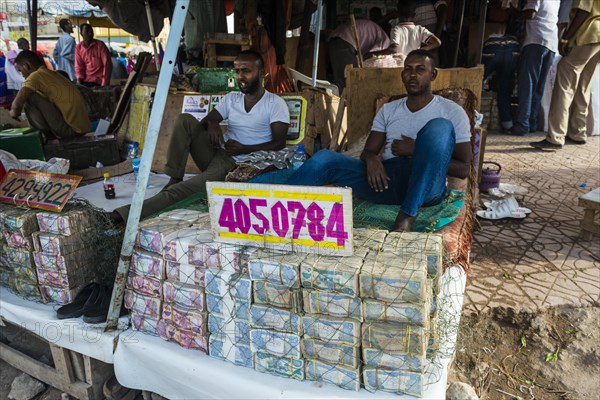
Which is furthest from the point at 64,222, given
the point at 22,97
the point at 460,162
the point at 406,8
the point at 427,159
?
the point at 406,8

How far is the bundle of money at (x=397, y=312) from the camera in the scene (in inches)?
65.3

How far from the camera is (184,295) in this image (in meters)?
2.05

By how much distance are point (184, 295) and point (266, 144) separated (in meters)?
2.00

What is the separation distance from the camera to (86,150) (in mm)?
4980

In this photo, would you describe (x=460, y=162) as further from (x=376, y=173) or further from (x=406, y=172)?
(x=376, y=173)

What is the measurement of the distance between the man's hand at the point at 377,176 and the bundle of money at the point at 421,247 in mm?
979

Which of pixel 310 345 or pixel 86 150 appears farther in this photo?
pixel 86 150

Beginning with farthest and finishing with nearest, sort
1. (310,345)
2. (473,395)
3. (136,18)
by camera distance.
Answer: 1. (136,18)
2. (473,395)
3. (310,345)

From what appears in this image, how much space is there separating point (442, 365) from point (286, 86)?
5393 mm

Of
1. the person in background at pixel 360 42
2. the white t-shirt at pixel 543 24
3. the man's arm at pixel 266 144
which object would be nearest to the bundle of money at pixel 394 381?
the man's arm at pixel 266 144

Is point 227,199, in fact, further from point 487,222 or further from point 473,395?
point 487,222

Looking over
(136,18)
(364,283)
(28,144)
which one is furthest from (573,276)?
(136,18)

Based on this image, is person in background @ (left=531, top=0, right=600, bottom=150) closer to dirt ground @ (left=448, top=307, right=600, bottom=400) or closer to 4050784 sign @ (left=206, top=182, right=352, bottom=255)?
dirt ground @ (left=448, top=307, right=600, bottom=400)

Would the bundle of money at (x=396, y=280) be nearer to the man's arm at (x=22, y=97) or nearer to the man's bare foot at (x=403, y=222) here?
the man's bare foot at (x=403, y=222)
